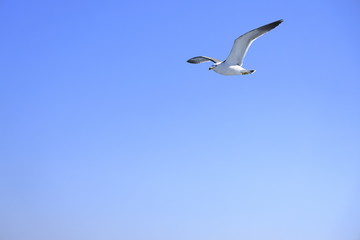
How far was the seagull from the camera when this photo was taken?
15.8m

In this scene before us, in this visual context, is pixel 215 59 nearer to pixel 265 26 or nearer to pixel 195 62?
pixel 195 62

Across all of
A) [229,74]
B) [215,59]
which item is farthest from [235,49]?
[215,59]

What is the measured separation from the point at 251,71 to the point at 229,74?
99 centimetres

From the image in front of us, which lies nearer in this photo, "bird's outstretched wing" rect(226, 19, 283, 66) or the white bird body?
"bird's outstretched wing" rect(226, 19, 283, 66)

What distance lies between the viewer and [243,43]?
16453mm

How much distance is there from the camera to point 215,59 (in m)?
19.2

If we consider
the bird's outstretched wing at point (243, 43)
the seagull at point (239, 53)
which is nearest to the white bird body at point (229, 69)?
the seagull at point (239, 53)

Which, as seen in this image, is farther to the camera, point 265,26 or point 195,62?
point 195,62

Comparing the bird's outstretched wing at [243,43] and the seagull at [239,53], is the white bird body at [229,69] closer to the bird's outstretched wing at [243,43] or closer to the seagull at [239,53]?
the seagull at [239,53]

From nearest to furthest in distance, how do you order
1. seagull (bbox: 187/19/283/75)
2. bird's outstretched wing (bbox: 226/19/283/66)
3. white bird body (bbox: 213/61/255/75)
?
1. bird's outstretched wing (bbox: 226/19/283/66)
2. seagull (bbox: 187/19/283/75)
3. white bird body (bbox: 213/61/255/75)

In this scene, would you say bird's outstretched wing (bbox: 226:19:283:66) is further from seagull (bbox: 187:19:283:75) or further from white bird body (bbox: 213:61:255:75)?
white bird body (bbox: 213:61:255:75)

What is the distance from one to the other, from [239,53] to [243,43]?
0.47 metres

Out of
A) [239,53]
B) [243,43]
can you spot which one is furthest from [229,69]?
[243,43]

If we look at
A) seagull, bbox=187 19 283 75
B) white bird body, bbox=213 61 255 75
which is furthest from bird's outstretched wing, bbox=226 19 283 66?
white bird body, bbox=213 61 255 75
